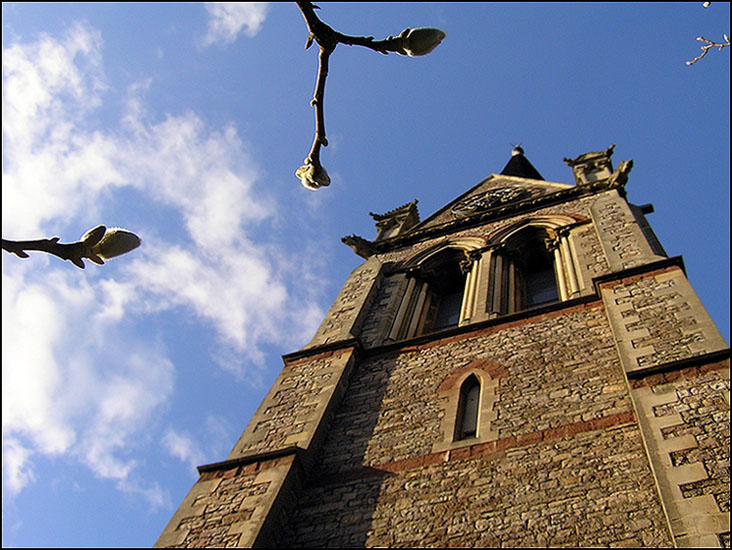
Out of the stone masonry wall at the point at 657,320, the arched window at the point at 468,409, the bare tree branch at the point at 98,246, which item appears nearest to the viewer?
the bare tree branch at the point at 98,246

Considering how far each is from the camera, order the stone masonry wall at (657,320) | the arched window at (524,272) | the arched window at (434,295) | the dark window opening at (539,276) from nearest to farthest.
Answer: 1. the stone masonry wall at (657,320)
2. the arched window at (434,295)
3. the arched window at (524,272)
4. the dark window opening at (539,276)

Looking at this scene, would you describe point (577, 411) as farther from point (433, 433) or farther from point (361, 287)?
point (361, 287)

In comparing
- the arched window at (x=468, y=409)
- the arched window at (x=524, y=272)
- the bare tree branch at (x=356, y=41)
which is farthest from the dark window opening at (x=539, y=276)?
the bare tree branch at (x=356, y=41)

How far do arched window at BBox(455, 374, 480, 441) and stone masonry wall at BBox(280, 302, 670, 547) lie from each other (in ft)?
0.84

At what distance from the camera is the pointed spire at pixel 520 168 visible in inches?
1257

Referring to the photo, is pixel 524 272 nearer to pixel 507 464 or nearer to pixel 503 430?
pixel 503 430

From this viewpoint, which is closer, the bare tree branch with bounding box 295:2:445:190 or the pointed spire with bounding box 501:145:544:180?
the bare tree branch with bounding box 295:2:445:190

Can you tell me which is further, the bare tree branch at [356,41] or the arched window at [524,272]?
the arched window at [524,272]

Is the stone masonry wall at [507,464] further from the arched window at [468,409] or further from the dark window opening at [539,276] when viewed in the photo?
the dark window opening at [539,276]

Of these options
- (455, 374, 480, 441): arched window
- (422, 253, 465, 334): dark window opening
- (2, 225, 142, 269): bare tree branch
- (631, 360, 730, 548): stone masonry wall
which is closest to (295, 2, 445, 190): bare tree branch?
(2, 225, 142, 269): bare tree branch

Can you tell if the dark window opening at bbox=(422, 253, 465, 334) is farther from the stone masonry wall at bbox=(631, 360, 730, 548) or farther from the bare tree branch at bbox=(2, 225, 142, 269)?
the bare tree branch at bbox=(2, 225, 142, 269)

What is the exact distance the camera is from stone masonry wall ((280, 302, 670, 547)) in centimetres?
664

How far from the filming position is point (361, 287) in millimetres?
15273

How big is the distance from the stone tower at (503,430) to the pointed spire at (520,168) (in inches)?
718
